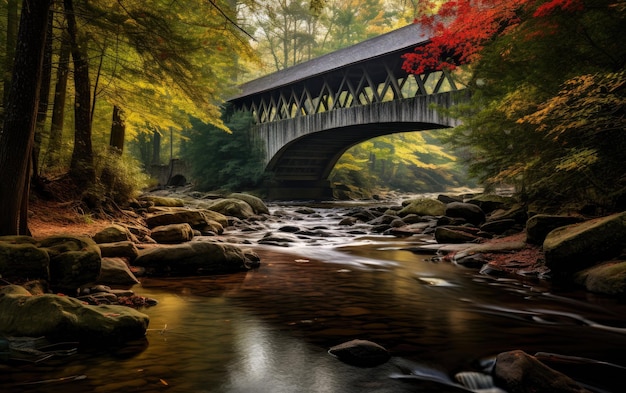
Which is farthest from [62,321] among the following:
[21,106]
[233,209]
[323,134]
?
[323,134]

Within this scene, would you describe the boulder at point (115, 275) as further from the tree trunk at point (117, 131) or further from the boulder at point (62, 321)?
the tree trunk at point (117, 131)

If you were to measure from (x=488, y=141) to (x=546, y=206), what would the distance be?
5.56 feet

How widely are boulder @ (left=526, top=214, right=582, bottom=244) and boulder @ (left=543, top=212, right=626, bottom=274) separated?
89 cm

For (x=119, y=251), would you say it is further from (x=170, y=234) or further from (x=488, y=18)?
(x=488, y=18)

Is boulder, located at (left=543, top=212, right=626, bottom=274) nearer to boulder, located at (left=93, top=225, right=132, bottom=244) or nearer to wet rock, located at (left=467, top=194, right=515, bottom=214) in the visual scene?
wet rock, located at (left=467, top=194, right=515, bottom=214)

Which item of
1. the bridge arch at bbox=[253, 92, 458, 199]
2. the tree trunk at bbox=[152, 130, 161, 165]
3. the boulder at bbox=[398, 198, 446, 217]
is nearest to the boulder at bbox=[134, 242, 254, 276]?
the boulder at bbox=[398, 198, 446, 217]

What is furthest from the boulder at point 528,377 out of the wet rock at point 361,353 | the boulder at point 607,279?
the boulder at point 607,279

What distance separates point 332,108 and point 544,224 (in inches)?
551

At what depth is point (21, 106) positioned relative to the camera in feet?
16.5

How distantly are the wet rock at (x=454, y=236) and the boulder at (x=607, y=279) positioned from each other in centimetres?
382

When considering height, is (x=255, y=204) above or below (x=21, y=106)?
below

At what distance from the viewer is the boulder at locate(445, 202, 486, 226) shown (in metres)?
11.4

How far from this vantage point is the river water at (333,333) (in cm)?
301

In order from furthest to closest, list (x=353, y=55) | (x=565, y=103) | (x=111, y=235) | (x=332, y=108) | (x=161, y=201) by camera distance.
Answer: (x=332, y=108) < (x=353, y=55) < (x=161, y=201) < (x=111, y=235) < (x=565, y=103)
